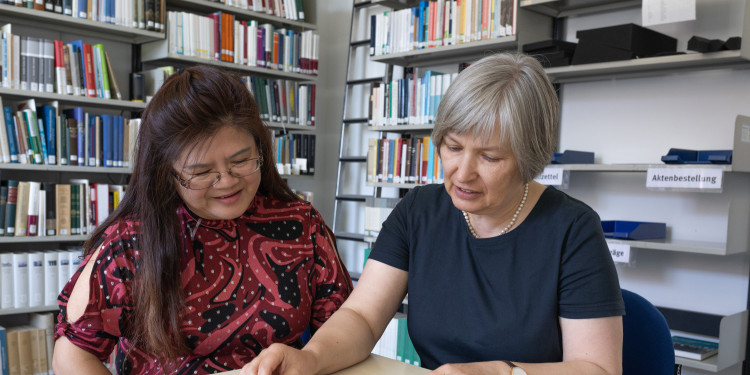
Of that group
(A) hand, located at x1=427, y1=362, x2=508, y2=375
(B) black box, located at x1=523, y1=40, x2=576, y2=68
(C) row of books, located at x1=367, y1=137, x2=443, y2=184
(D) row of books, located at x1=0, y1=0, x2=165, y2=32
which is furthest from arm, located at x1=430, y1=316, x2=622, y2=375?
(D) row of books, located at x1=0, y1=0, x2=165, y2=32

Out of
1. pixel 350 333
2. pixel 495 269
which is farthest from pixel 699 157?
pixel 350 333

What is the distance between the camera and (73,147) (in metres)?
3.33

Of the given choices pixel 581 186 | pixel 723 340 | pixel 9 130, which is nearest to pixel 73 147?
pixel 9 130

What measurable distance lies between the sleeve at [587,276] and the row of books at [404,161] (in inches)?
90.6

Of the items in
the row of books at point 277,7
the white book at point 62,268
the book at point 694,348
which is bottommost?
the book at point 694,348

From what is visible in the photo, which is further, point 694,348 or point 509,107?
point 694,348

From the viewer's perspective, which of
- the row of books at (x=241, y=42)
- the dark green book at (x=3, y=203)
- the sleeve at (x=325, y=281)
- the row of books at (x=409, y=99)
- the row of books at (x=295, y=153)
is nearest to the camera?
the sleeve at (x=325, y=281)

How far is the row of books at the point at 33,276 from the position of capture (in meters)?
3.18

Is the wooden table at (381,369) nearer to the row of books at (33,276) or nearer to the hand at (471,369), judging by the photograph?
the hand at (471,369)

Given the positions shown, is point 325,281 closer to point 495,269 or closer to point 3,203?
point 495,269

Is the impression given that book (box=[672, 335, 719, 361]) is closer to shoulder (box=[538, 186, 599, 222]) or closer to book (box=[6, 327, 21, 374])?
shoulder (box=[538, 186, 599, 222])

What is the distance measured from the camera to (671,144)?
295 centimetres

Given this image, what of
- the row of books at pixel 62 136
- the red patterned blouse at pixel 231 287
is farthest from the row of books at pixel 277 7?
the red patterned blouse at pixel 231 287

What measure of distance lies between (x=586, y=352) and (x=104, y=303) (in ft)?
2.97
